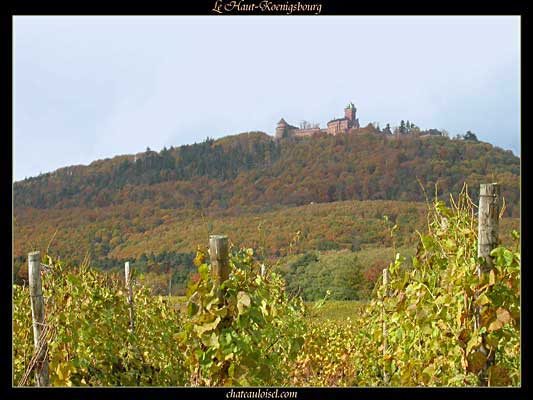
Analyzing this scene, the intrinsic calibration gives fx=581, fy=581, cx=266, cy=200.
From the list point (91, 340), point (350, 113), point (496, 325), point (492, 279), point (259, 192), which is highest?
point (350, 113)

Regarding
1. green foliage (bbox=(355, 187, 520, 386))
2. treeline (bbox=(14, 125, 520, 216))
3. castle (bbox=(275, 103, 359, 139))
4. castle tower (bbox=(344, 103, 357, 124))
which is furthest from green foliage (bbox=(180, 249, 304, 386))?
treeline (bbox=(14, 125, 520, 216))

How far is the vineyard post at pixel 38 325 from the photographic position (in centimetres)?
316

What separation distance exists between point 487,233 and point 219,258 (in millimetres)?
1304

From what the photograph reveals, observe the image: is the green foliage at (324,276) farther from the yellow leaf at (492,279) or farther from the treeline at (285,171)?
the yellow leaf at (492,279)

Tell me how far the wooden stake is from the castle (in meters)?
14.4

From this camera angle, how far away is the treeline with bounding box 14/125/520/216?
60.0 feet

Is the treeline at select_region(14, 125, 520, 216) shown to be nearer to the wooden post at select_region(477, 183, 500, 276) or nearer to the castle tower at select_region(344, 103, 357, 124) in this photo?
the castle tower at select_region(344, 103, 357, 124)

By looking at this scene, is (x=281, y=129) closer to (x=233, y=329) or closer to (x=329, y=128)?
(x=329, y=128)

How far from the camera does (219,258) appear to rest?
9.06 ft

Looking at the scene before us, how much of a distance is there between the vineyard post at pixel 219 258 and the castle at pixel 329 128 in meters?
14.4
